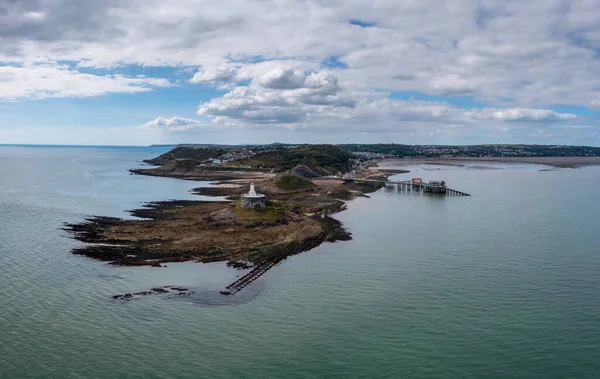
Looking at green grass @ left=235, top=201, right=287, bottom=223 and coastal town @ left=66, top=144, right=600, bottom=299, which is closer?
coastal town @ left=66, top=144, right=600, bottom=299

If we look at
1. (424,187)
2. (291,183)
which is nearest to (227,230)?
(291,183)

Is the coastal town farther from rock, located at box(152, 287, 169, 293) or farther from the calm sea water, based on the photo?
the calm sea water

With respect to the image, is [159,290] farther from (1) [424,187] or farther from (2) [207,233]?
(1) [424,187]

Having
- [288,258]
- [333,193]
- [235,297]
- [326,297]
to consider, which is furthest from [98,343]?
[333,193]

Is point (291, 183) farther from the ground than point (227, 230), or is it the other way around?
point (291, 183)

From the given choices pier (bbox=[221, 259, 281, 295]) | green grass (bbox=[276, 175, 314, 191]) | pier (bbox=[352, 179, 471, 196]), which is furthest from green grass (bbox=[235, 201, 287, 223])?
pier (bbox=[352, 179, 471, 196])

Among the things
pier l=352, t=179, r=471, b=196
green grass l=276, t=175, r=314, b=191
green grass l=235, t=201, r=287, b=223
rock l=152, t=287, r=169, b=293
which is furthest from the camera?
green grass l=276, t=175, r=314, b=191

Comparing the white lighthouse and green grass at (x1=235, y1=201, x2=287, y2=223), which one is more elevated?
the white lighthouse

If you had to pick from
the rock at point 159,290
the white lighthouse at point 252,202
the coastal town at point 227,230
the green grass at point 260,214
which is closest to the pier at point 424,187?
the coastal town at point 227,230

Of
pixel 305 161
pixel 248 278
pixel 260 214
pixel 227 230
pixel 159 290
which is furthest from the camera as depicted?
pixel 305 161
